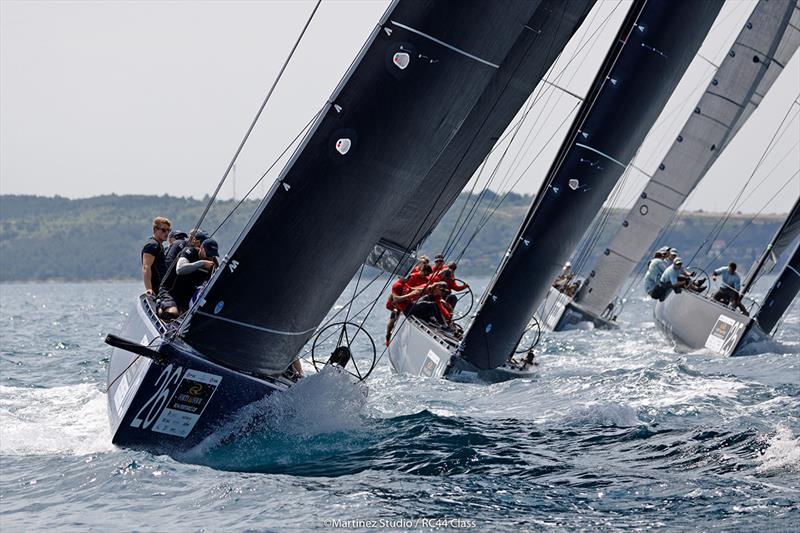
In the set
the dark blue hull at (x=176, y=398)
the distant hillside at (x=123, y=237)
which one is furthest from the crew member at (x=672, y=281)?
the distant hillside at (x=123, y=237)

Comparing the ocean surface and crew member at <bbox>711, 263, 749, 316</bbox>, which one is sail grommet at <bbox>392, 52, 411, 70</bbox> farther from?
crew member at <bbox>711, 263, 749, 316</bbox>

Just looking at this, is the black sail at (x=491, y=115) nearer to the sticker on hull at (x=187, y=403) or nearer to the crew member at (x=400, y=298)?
the crew member at (x=400, y=298)

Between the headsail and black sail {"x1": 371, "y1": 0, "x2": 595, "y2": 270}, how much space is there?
8.70m

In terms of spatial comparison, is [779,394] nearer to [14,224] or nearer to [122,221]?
[122,221]

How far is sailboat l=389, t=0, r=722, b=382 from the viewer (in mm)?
10680

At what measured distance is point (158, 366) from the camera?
6.18 meters

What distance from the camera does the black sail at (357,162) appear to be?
639 cm

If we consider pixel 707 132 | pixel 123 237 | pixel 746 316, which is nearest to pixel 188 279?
pixel 746 316

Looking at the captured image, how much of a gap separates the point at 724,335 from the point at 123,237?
136373 millimetres

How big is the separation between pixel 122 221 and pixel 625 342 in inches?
5549

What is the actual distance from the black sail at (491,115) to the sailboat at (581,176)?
1.16 meters

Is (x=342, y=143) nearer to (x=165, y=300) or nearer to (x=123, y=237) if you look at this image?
(x=165, y=300)

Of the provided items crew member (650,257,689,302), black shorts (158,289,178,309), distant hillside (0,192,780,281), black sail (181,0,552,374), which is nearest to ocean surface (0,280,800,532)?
black sail (181,0,552,374)

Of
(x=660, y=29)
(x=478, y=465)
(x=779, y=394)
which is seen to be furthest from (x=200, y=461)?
(x=660, y=29)
